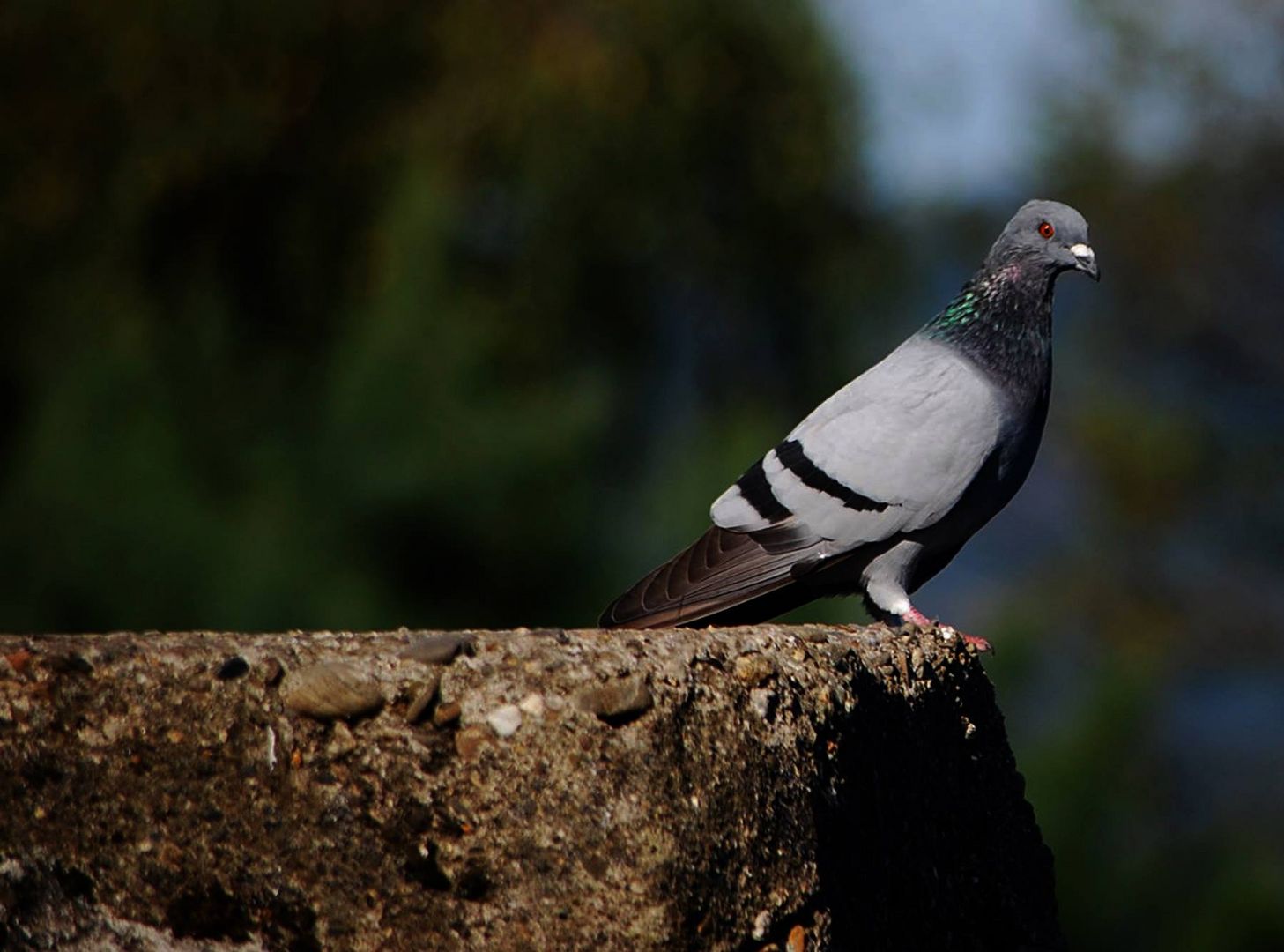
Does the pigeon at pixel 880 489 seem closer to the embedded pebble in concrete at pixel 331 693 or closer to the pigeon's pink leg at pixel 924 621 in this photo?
the pigeon's pink leg at pixel 924 621

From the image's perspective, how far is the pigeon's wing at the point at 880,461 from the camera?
459cm

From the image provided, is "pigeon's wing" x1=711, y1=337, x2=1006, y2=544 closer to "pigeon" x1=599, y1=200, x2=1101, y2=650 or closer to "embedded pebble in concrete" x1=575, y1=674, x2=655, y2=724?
"pigeon" x1=599, y1=200, x2=1101, y2=650

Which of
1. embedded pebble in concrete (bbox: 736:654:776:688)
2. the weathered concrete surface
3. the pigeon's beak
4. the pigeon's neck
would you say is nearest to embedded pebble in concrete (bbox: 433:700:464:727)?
the weathered concrete surface

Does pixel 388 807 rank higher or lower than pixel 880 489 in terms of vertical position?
lower

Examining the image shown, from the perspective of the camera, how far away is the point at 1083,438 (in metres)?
21.0

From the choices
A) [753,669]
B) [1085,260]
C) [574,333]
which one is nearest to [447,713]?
[753,669]

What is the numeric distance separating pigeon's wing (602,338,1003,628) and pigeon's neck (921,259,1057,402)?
4.9 inches

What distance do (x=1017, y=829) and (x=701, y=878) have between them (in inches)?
46.1

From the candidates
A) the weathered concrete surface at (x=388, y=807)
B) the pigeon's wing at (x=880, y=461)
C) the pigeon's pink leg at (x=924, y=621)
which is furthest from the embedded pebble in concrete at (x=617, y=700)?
the pigeon's wing at (x=880, y=461)

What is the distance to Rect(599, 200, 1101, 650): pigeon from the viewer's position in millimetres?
4512

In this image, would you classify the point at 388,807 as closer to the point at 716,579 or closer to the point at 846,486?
the point at 716,579

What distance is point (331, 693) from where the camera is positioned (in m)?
2.19

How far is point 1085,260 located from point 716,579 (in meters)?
1.70

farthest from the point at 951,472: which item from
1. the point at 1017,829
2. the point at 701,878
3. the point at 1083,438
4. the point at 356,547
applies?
the point at 1083,438
